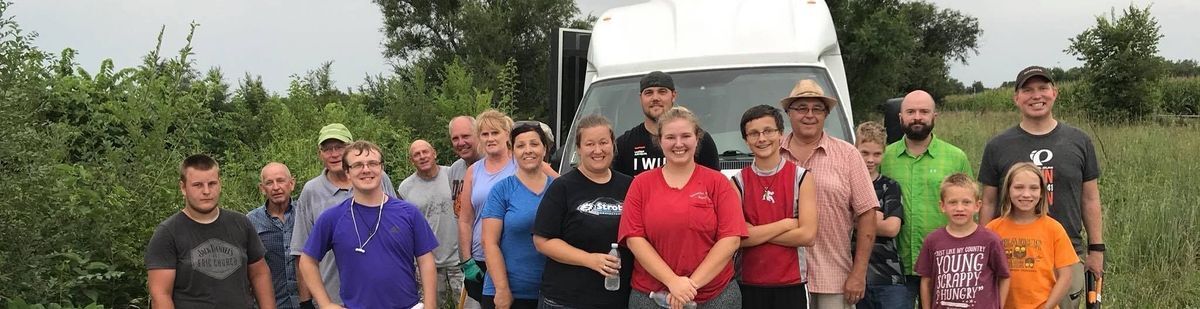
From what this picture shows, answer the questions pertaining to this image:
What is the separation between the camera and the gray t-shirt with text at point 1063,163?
4.43m

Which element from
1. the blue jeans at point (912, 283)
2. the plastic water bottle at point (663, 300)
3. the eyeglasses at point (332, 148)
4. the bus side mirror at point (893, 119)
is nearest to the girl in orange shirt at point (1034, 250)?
the blue jeans at point (912, 283)

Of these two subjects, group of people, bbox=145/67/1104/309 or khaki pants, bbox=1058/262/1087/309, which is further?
khaki pants, bbox=1058/262/1087/309

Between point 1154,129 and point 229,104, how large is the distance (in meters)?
13.3

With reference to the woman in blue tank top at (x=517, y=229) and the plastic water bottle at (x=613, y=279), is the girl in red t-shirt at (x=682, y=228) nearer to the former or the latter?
the plastic water bottle at (x=613, y=279)

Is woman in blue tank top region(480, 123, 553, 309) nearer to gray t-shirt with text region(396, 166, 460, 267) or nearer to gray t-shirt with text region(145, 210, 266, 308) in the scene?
gray t-shirt with text region(145, 210, 266, 308)

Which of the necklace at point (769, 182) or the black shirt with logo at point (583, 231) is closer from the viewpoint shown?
the black shirt with logo at point (583, 231)

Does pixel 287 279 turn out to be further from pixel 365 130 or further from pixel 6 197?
pixel 365 130

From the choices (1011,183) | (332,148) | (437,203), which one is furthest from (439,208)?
(1011,183)

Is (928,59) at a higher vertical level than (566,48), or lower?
higher

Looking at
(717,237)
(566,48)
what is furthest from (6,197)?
(566,48)

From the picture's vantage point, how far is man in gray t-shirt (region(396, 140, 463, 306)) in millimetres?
5719

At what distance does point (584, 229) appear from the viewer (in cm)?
378

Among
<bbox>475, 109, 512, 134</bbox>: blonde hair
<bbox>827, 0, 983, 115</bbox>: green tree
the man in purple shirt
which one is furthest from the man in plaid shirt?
<bbox>827, 0, 983, 115</bbox>: green tree

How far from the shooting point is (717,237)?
364 centimetres
